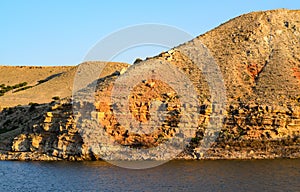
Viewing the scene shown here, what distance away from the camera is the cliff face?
55.0m

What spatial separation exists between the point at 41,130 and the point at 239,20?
31.9m

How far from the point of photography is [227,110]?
2287 inches

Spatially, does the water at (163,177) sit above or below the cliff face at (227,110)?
below

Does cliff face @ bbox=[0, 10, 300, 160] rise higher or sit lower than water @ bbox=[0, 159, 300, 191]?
higher

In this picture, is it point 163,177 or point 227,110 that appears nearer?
point 163,177

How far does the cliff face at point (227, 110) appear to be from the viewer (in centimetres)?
5503

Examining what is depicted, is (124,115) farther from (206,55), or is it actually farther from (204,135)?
(206,55)

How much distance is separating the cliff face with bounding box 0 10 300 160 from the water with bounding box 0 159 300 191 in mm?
4338

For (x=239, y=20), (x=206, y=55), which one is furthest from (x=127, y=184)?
(x=239, y=20)

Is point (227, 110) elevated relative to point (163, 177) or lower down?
elevated

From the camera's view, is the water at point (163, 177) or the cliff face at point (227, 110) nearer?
the water at point (163, 177)

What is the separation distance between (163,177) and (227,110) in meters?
19.0

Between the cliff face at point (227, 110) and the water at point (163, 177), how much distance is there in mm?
4338

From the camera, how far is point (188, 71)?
2603 inches
